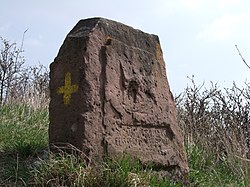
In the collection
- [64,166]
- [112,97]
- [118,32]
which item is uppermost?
[118,32]

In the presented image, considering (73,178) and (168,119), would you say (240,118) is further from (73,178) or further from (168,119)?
(73,178)

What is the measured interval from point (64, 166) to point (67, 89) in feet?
2.48

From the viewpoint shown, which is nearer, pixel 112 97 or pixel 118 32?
pixel 112 97

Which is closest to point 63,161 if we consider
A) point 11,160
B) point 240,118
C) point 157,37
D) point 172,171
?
point 11,160

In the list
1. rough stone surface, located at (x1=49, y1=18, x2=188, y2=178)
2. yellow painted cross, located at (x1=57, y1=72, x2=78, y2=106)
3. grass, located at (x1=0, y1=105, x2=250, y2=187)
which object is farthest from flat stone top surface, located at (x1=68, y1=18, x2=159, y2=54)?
grass, located at (x1=0, y1=105, x2=250, y2=187)

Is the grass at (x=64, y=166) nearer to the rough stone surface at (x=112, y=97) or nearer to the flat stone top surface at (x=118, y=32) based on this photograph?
the rough stone surface at (x=112, y=97)

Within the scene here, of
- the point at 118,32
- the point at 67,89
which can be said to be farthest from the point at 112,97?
the point at 118,32

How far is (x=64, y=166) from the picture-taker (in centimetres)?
412

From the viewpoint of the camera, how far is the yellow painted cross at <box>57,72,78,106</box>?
177 inches

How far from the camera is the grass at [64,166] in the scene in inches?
161

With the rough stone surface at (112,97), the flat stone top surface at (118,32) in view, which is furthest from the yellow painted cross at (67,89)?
the flat stone top surface at (118,32)

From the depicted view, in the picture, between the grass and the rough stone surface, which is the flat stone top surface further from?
the grass

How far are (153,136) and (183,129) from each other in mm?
2338

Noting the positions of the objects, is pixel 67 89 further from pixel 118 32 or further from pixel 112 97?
pixel 118 32
